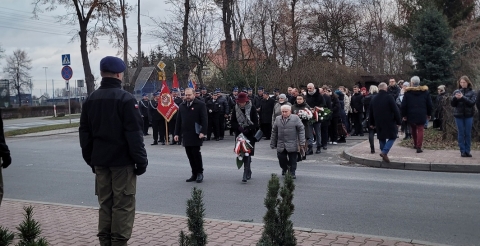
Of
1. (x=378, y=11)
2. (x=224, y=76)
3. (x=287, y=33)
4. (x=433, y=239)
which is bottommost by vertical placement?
(x=433, y=239)

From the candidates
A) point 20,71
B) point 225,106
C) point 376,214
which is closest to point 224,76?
point 225,106

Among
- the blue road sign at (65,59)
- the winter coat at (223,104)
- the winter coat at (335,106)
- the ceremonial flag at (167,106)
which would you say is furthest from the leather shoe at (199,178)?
the blue road sign at (65,59)

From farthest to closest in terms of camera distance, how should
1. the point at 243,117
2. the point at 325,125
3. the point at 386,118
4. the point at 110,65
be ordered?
the point at 325,125, the point at 386,118, the point at 243,117, the point at 110,65

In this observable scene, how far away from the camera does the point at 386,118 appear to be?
501 inches

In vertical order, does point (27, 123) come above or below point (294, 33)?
below

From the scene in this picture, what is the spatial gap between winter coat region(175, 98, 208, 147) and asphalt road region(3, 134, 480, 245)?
88 centimetres

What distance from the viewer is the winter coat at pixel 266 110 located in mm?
19500

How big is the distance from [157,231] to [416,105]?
9.03 m

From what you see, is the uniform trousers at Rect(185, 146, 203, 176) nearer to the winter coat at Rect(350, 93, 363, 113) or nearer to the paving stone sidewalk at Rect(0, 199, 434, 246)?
the paving stone sidewalk at Rect(0, 199, 434, 246)

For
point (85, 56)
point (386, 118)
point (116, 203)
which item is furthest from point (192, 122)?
point (85, 56)

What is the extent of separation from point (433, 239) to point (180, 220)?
3.28 meters

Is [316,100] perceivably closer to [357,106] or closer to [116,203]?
[357,106]

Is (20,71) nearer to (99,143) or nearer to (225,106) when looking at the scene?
(225,106)

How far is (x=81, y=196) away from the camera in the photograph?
9.70 meters
